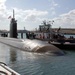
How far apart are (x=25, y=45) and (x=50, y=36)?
740 inches

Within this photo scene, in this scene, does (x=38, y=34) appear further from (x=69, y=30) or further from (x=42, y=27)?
(x=69, y=30)

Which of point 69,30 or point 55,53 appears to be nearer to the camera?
point 55,53

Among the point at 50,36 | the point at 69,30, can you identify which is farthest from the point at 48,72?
the point at 69,30

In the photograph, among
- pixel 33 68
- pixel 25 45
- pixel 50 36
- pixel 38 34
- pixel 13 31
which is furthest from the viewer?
pixel 38 34

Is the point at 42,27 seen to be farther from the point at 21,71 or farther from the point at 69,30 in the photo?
the point at 69,30

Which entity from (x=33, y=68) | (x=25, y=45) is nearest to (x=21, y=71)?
(x=33, y=68)

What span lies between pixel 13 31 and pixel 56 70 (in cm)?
2811

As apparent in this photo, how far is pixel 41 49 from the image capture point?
79.3 feet

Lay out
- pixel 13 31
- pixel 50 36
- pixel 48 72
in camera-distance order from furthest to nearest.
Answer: pixel 50 36 → pixel 13 31 → pixel 48 72

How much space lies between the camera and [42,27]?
5353 cm

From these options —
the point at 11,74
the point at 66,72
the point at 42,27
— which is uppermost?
the point at 42,27

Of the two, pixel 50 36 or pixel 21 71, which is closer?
pixel 21 71

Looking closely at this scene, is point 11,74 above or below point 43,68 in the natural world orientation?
above

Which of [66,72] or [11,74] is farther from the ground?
[11,74]
